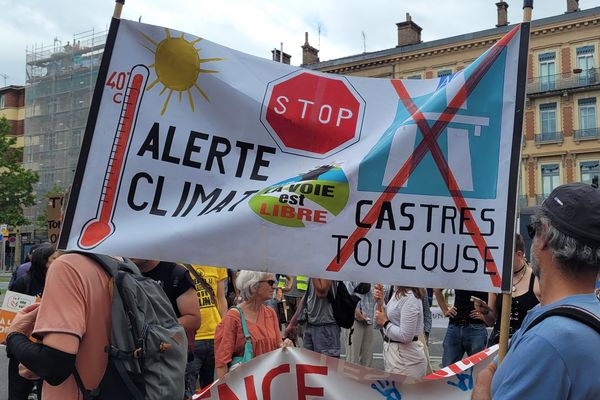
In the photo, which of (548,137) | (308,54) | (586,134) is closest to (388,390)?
(586,134)

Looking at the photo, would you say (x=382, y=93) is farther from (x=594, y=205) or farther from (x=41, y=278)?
(x=41, y=278)

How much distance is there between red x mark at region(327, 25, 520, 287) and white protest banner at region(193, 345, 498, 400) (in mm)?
763

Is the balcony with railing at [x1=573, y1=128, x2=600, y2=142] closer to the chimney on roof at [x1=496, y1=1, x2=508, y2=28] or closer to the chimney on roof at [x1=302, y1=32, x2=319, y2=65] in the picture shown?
the chimney on roof at [x1=496, y1=1, x2=508, y2=28]

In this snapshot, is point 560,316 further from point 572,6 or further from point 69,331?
point 572,6

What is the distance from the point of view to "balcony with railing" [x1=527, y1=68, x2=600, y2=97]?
37688mm

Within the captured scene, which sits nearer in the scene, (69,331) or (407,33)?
(69,331)

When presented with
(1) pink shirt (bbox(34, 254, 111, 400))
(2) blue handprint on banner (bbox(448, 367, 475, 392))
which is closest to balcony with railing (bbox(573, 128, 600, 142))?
(2) blue handprint on banner (bbox(448, 367, 475, 392))

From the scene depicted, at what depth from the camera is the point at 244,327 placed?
14.3ft

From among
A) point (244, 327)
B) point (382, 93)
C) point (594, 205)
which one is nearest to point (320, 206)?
point (382, 93)

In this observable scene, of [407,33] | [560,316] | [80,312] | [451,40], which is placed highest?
[407,33]

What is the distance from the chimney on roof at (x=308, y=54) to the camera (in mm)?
47562

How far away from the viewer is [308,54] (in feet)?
157

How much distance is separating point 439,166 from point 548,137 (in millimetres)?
39215

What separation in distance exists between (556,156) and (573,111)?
2903 millimetres
